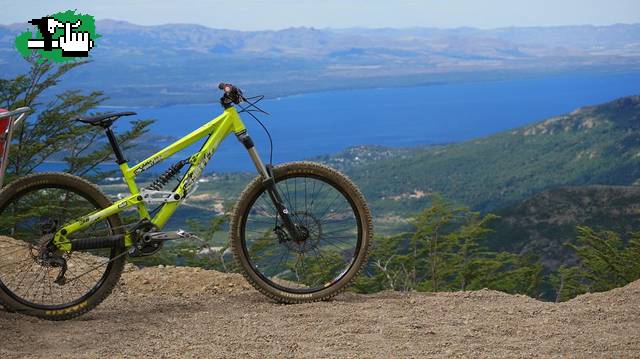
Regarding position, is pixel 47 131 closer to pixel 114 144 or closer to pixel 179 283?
pixel 179 283

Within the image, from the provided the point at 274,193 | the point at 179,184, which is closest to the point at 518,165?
the point at 274,193

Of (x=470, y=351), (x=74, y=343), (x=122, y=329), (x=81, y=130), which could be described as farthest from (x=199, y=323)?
(x=81, y=130)

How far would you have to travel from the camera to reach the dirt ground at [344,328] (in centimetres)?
493

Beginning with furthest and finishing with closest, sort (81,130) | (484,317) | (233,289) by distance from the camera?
1. (81,130)
2. (233,289)
3. (484,317)

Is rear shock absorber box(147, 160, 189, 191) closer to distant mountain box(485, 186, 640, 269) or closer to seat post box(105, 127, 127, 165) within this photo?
seat post box(105, 127, 127, 165)

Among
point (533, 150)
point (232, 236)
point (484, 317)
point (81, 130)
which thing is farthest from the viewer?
point (533, 150)

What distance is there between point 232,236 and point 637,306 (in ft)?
10.2

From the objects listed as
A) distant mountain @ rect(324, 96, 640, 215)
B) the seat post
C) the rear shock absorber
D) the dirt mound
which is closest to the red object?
the seat post

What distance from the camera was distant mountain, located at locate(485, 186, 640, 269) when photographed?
53.2 m

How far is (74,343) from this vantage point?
5.12 metres

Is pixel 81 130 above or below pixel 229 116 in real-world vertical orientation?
below

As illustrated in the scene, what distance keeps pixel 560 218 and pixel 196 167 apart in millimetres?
55720

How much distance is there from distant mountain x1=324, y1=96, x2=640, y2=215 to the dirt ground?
332 feet

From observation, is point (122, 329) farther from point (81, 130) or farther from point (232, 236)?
point (81, 130)
